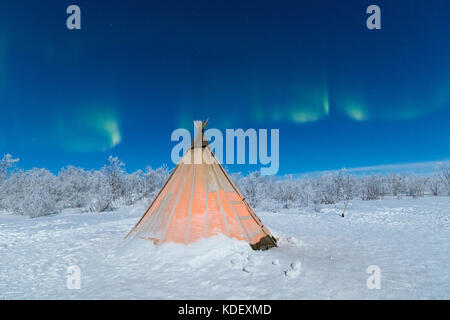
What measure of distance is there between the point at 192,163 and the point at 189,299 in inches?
138

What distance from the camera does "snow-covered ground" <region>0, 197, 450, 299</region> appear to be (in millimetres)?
3496

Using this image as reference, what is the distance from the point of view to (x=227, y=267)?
14.2 ft

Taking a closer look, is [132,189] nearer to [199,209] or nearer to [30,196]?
[30,196]

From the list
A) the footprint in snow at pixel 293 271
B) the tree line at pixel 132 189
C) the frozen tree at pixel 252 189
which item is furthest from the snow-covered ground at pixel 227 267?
the frozen tree at pixel 252 189

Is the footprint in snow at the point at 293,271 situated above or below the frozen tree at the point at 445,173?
below

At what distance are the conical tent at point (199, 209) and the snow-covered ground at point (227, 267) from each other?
0.95 feet

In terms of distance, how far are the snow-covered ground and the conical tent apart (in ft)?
0.95

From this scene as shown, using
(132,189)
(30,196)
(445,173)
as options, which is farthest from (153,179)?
(445,173)

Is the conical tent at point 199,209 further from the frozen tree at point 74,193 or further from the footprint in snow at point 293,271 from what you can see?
the frozen tree at point 74,193

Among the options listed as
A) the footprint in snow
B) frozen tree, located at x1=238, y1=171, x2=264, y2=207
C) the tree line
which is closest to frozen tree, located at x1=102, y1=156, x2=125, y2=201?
the tree line

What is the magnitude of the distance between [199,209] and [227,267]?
1642 millimetres

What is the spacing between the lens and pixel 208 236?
5.19 m

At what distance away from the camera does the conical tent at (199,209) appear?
5324 millimetres
